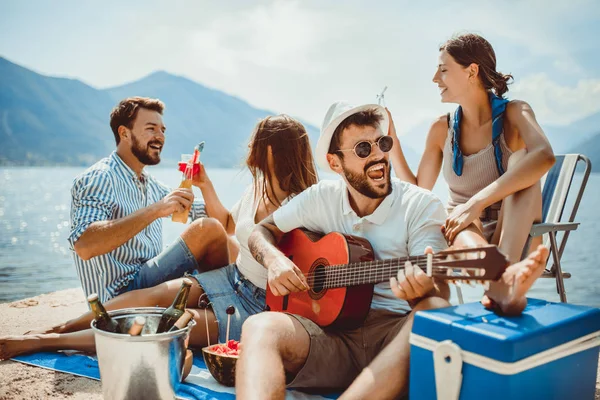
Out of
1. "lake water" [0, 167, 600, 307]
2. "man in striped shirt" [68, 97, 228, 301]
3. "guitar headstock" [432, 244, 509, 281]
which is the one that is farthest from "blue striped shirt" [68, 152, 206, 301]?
"guitar headstock" [432, 244, 509, 281]

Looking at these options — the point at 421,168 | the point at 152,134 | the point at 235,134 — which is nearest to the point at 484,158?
the point at 421,168

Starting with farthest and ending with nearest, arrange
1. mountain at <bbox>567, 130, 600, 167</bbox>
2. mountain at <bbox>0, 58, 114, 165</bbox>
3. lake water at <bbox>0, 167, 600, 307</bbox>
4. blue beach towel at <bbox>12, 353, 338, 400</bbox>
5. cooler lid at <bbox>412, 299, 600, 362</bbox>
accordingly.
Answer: mountain at <bbox>0, 58, 114, 165</bbox> < mountain at <bbox>567, 130, 600, 167</bbox> < lake water at <bbox>0, 167, 600, 307</bbox> < blue beach towel at <bbox>12, 353, 338, 400</bbox> < cooler lid at <bbox>412, 299, 600, 362</bbox>

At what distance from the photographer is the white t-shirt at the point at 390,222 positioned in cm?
251

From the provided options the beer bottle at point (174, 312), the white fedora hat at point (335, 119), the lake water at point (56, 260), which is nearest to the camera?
the beer bottle at point (174, 312)

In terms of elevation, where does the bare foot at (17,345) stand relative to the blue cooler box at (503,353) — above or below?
below

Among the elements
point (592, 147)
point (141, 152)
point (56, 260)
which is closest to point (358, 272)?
point (141, 152)

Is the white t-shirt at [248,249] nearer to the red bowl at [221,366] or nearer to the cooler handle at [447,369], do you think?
the red bowl at [221,366]

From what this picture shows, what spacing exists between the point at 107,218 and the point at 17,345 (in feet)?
2.96

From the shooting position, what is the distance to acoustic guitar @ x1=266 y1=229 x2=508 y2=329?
6.34ft

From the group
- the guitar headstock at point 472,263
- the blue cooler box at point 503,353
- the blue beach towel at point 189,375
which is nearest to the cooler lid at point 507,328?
the blue cooler box at point 503,353

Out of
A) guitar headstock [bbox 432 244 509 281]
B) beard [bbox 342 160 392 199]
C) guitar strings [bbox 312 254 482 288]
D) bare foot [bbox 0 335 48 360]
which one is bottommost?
bare foot [bbox 0 335 48 360]

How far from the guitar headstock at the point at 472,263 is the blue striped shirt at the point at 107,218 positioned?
2271 mm

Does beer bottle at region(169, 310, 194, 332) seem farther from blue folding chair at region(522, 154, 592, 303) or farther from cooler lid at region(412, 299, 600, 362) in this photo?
blue folding chair at region(522, 154, 592, 303)

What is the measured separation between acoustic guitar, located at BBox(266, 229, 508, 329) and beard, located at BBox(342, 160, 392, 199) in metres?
0.26
